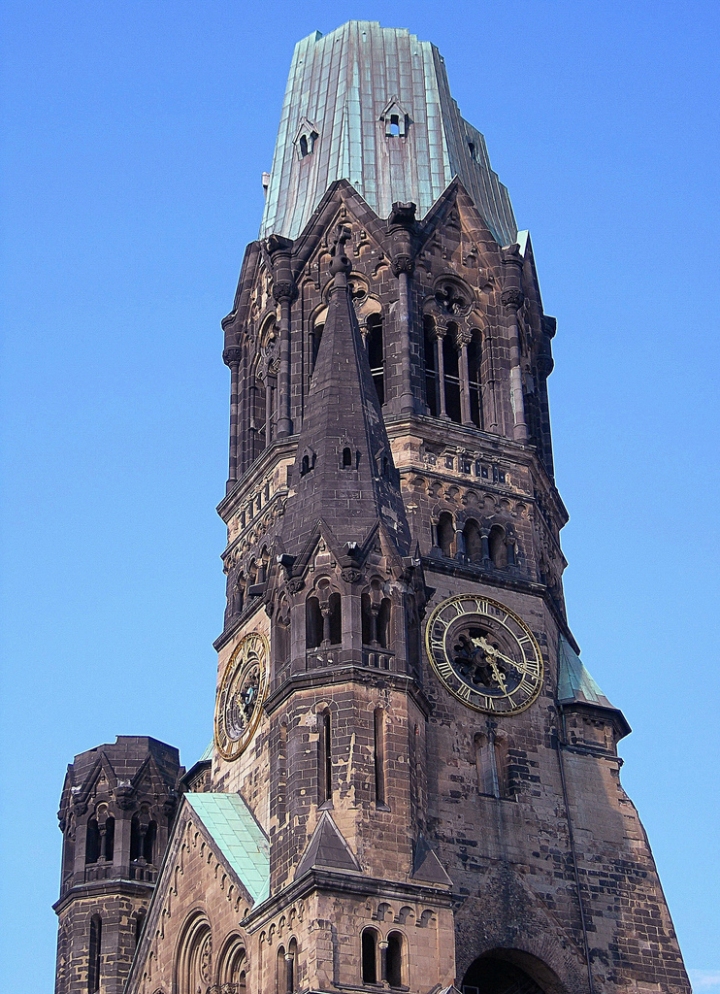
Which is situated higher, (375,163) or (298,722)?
(375,163)

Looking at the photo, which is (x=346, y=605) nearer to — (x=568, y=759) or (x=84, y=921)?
(x=568, y=759)

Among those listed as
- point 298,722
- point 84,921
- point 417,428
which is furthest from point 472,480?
point 84,921

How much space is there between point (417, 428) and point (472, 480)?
1954mm

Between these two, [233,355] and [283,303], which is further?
[233,355]

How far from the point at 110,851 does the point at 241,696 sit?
258 inches

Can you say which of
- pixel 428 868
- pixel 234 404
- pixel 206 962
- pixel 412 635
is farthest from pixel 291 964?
pixel 234 404

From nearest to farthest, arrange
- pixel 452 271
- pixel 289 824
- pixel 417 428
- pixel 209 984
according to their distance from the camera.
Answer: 1. pixel 289 824
2. pixel 209 984
3. pixel 417 428
4. pixel 452 271

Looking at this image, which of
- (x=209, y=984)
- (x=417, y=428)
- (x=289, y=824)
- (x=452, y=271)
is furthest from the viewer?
(x=452, y=271)

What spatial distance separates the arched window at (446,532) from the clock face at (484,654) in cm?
164

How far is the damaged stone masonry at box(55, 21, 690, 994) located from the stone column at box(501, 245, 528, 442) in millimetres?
73

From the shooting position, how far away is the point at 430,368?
56.7 meters

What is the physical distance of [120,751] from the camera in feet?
189

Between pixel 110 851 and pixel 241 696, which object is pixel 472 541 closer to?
pixel 241 696

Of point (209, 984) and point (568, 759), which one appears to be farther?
point (568, 759)
